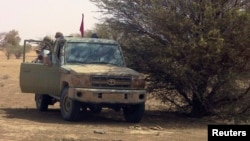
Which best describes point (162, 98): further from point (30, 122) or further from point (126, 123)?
point (30, 122)

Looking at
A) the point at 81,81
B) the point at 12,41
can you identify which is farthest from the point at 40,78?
the point at 12,41

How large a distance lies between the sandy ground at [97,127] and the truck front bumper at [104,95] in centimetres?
57

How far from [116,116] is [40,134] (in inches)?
181

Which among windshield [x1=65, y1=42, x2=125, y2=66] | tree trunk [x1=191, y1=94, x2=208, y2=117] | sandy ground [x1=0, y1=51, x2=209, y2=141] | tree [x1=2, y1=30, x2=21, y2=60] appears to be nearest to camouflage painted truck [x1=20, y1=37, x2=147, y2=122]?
windshield [x1=65, y1=42, x2=125, y2=66]

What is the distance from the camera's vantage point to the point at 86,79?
12023mm

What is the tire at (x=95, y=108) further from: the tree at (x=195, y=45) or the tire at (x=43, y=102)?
the tree at (x=195, y=45)

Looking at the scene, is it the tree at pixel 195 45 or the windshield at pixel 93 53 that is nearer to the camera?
the tree at pixel 195 45

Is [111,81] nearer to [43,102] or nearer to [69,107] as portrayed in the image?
[69,107]

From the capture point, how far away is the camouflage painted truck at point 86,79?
12031 millimetres

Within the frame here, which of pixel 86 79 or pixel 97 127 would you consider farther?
pixel 86 79

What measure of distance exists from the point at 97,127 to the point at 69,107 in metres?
1.09

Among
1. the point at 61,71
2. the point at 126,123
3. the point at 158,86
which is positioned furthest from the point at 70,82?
the point at 158,86

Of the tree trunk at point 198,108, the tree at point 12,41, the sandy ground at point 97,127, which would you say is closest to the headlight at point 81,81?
the sandy ground at point 97,127

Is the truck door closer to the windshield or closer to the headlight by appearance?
the windshield
